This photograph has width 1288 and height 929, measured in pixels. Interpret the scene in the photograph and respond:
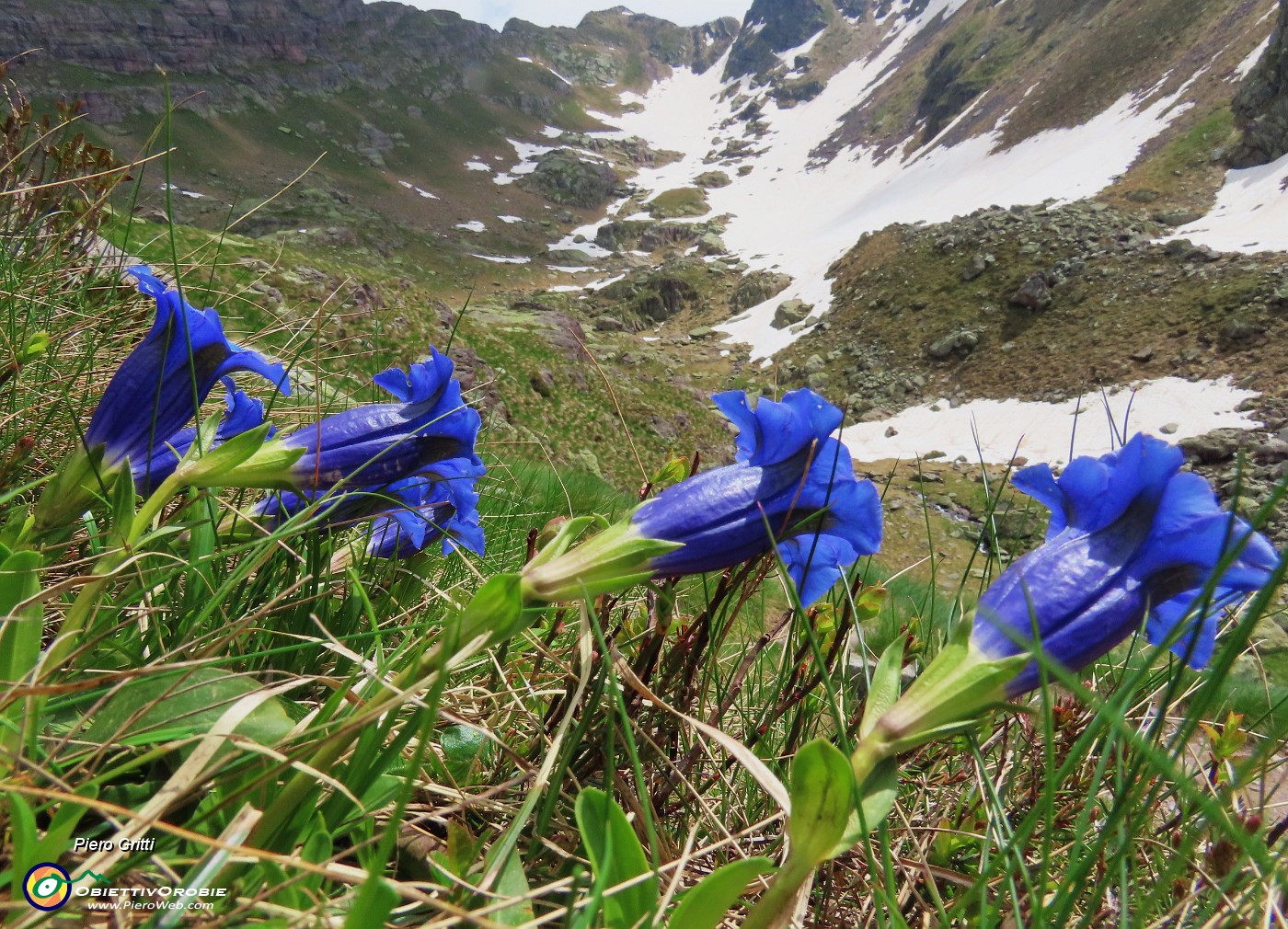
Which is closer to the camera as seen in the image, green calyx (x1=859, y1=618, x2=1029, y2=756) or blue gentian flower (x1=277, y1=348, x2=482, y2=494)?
green calyx (x1=859, y1=618, x2=1029, y2=756)

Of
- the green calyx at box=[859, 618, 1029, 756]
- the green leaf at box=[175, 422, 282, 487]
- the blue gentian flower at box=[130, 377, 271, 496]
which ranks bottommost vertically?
the green calyx at box=[859, 618, 1029, 756]

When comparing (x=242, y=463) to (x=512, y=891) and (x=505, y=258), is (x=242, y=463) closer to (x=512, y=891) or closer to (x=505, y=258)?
(x=512, y=891)

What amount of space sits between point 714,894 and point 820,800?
0.48 ft

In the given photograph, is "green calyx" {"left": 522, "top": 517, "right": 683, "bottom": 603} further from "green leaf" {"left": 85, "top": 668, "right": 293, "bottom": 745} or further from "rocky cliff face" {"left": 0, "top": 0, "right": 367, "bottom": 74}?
"rocky cliff face" {"left": 0, "top": 0, "right": 367, "bottom": 74}

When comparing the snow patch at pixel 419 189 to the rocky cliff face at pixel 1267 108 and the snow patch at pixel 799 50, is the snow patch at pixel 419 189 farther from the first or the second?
the snow patch at pixel 799 50

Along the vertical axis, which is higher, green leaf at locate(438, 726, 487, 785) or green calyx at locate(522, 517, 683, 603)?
green calyx at locate(522, 517, 683, 603)

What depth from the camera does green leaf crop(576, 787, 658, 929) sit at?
0.78 metres

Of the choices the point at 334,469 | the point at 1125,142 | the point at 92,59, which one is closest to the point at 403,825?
the point at 334,469

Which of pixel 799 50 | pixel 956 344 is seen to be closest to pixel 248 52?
pixel 956 344

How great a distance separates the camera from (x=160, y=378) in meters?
1.26

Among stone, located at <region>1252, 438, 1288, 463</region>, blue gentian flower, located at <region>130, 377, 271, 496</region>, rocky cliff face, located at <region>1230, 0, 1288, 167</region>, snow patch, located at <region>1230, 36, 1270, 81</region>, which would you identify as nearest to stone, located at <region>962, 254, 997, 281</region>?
rocky cliff face, located at <region>1230, 0, 1288, 167</region>

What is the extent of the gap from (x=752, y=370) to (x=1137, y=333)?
12421 mm

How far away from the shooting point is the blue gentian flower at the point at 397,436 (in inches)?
52.6

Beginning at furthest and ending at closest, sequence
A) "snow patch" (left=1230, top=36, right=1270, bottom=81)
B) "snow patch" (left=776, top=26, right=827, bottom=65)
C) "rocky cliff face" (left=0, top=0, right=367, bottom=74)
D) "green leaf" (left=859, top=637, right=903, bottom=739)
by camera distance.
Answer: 1. "snow patch" (left=776, top=26, right=827, bottom=65)
2. "rocky cliff face" (left=0, top=0, right=367, bottom=74)
3. "snow patch" (left=1230, top=36, right=1270, bottom=81)
4. "green leaf" (left=859, top=637, right=903, bottom=739)
